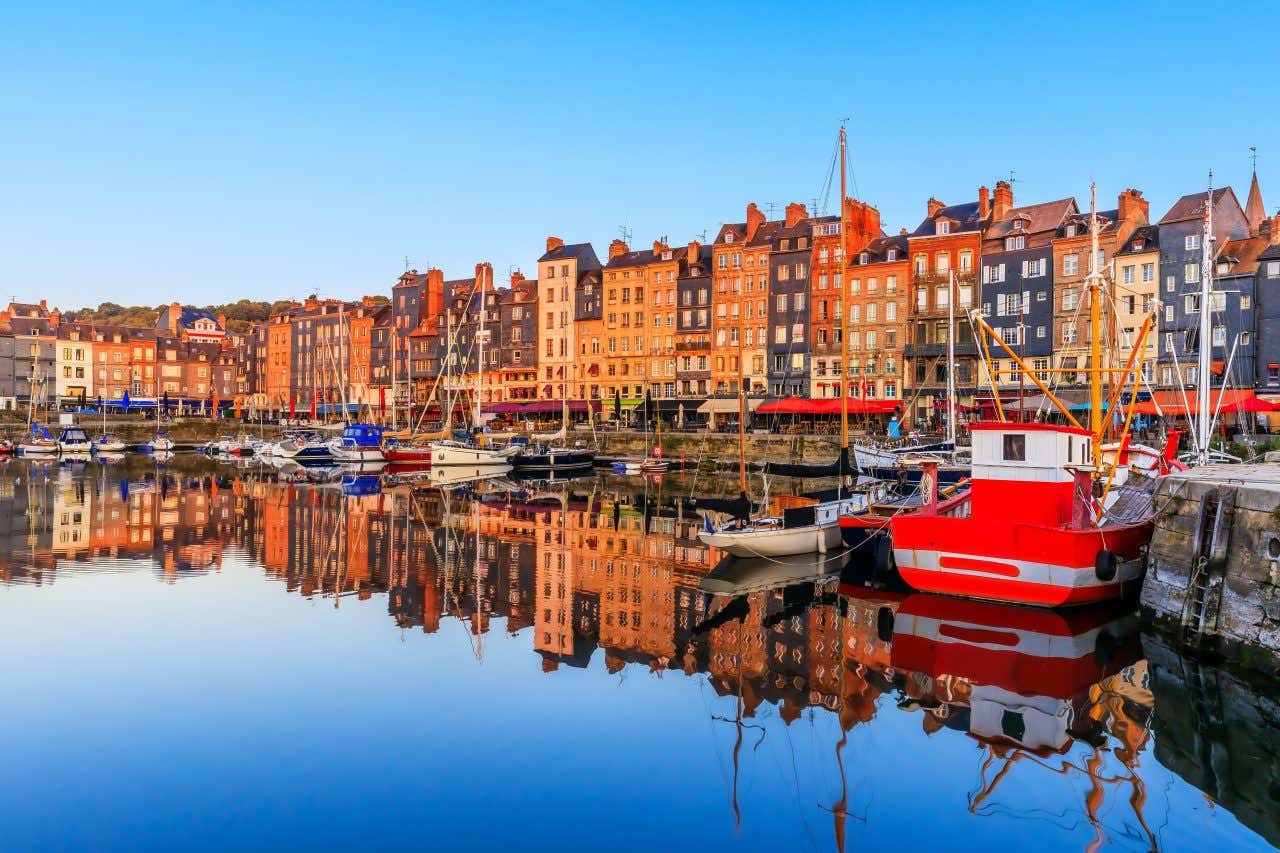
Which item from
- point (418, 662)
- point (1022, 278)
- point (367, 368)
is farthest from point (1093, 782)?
point (367, 368)

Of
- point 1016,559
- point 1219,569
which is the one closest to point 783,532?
point 1016,559

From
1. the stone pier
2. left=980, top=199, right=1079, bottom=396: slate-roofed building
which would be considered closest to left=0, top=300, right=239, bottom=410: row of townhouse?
left=980, top=199, right=1079, bottom=396: slate-roofed building

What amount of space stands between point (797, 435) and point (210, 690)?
53.9 meters

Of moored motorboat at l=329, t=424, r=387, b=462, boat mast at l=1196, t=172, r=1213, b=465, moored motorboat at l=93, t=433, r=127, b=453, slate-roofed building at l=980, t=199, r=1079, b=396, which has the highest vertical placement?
slate-roofed building at l=980, t=199, r=1079, b=396

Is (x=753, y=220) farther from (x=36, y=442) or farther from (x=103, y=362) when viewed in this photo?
(x=103, y=362)

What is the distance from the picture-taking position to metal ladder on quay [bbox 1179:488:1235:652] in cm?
1662

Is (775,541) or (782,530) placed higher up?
(782,530)

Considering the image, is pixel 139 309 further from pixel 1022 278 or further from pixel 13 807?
pixel 13 807

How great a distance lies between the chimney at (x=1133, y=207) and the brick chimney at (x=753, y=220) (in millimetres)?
29400

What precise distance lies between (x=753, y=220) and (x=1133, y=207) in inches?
1212

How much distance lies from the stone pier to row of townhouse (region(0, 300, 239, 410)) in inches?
4639

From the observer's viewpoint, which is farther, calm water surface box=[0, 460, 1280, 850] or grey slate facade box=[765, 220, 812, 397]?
grey slate facade box=[765, 220, 812, 397]

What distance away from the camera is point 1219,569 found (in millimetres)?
16625

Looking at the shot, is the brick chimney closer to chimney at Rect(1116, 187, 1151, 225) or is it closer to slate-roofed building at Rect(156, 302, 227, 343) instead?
chimney at Rect(1116, 187, 1151, 225)
